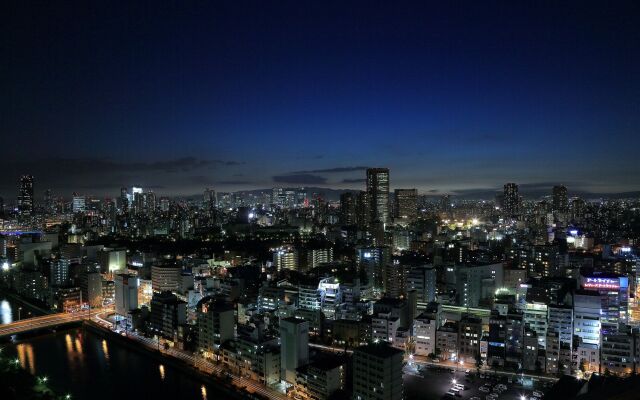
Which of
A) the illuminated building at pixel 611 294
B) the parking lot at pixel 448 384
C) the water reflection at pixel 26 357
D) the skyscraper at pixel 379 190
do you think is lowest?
the water reflection at pixel 26 357

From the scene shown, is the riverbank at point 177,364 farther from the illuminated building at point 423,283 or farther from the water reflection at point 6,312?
the illuminated building at point 423,283

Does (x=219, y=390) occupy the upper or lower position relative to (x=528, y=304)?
lower

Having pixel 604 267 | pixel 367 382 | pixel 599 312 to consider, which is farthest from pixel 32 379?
pixel 604 267

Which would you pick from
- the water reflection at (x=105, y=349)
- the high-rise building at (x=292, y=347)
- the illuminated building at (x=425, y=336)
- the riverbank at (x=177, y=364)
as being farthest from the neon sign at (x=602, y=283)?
the water reflection at (x=105, y=349)

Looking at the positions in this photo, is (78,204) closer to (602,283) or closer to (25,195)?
(25,195)

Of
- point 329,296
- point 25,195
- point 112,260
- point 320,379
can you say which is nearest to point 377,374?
point 320,379

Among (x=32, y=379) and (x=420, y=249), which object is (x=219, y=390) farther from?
(x=420, y=249)

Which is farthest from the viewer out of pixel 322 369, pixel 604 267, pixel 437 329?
pixel 604 267
